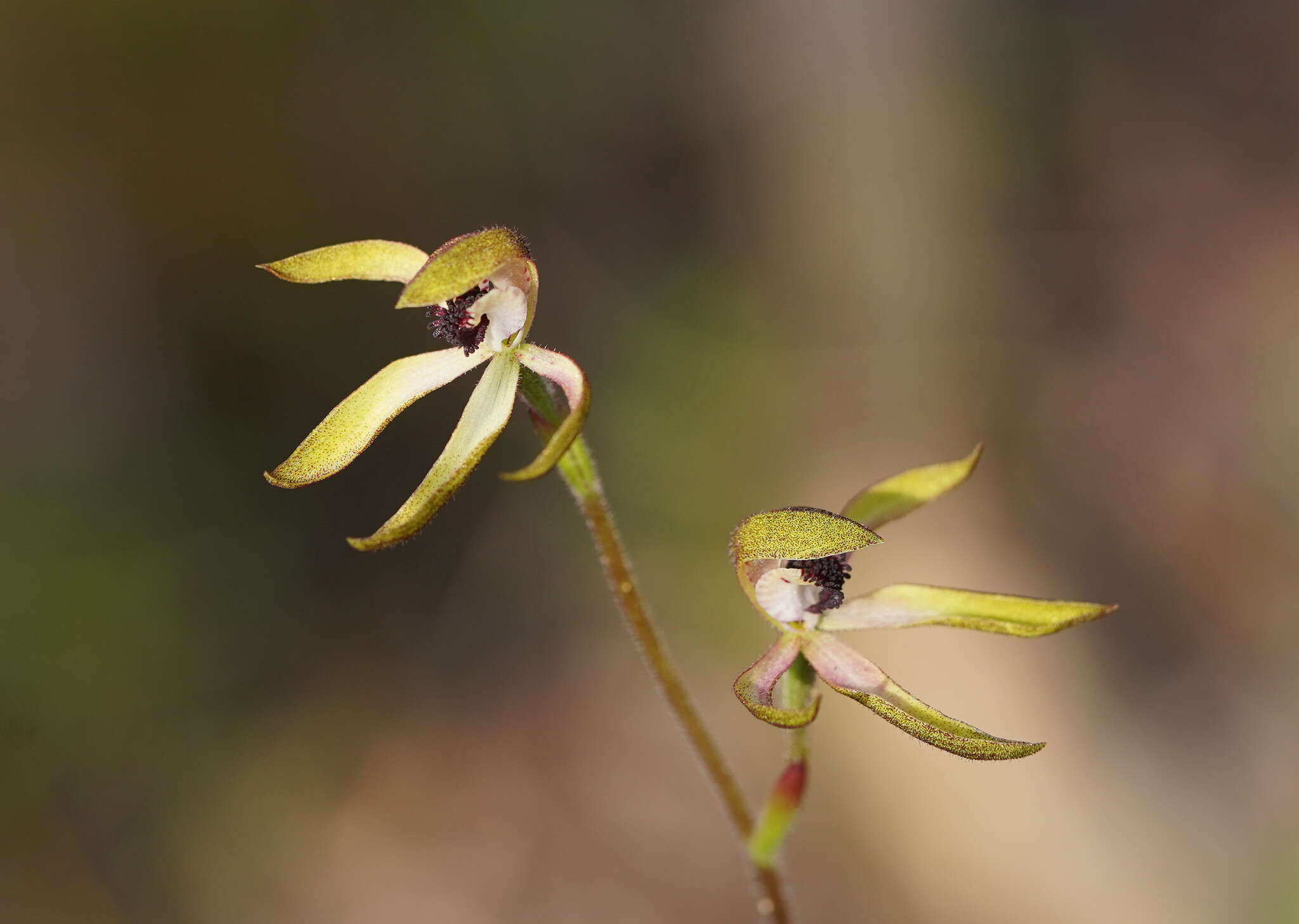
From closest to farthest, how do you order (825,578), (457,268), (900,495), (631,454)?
(457,268)
(825,578)
(900,495)
(631,454)

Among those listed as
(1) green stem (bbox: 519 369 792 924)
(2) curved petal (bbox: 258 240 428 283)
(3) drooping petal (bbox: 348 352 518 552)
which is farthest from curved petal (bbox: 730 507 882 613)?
(2) curved petal (bbox: 258 240 428 283)

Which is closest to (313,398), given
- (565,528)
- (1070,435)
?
(565,528)

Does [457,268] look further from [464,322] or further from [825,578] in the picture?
[825,578]

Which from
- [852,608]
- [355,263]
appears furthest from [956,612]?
[355,263]

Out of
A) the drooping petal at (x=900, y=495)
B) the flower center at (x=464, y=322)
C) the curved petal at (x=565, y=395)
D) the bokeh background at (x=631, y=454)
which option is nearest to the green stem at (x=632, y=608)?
the curved petal at (x=565, y=395)

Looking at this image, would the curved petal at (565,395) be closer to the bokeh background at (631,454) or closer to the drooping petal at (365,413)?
the drooping petal at (365,413)

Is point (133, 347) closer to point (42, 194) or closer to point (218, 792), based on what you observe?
point (42, 194)
